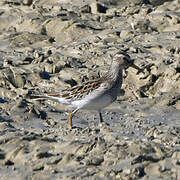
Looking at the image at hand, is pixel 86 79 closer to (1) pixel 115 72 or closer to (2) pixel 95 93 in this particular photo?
(1) pixel 115 72

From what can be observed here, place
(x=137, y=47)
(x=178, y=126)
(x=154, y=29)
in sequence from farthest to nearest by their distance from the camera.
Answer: (x=154, y=29) < (x=137, y=47) < (x=178, y=126)

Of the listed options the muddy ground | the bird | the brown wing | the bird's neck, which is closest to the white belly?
the bird

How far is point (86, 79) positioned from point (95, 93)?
10.5ft

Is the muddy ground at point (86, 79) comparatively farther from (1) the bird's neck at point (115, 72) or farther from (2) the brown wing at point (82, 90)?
(1) the bird's neck at point (115, 72)

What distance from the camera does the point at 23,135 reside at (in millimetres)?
11750

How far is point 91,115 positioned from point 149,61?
3.03 meters

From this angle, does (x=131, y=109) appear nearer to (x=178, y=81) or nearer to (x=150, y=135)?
(x=178, y=81)

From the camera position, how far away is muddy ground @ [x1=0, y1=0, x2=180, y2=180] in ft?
34.4

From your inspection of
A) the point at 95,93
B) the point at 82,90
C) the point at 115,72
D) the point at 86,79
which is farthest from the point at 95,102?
the point at 86,79

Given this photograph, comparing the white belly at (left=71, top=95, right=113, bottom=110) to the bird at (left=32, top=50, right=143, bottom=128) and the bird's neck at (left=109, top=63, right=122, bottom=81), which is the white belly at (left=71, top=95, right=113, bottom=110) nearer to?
the bird at (left=32, top=50, right=143, bottom=128)

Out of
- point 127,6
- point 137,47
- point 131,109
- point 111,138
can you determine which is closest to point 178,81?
point 131,109

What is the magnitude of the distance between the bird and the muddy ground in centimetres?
46

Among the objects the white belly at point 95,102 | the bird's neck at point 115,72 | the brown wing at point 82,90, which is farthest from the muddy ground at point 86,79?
the bird's neck at point 115,72

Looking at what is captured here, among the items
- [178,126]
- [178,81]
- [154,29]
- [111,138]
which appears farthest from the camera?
[154,29]
